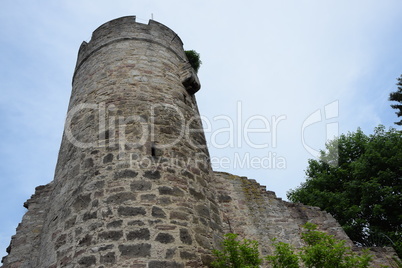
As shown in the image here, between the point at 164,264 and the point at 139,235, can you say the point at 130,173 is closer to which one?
the point at 139,235

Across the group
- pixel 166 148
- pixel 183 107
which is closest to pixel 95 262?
pixel 166 148

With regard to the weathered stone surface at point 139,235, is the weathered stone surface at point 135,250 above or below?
below

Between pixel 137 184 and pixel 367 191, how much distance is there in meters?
11.0

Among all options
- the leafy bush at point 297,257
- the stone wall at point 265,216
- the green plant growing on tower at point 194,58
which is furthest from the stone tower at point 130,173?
the green plant growing on tower at point 194,58

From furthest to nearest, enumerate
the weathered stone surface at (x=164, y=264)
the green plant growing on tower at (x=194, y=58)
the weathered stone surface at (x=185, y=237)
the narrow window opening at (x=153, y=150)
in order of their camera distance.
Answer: the green plant growing on tower at (x=194, y=58) < the narrow window opening at (x=153, y=150) < the weathered stone surface at (x=185, y=237) < the weathered stone surface at (x=164, y=264)

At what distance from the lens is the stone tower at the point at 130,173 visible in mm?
3957

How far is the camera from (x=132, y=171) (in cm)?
457

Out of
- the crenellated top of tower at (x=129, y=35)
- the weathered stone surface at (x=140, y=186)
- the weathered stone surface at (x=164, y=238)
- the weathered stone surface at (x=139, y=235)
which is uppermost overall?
the crenellated top of tower at (x=129, y=35)

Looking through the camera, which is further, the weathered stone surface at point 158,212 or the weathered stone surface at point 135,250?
the weathered stone surface at point 158,212

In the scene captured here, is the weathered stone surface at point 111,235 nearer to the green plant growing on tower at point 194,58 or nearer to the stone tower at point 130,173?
the stone tower at point 130,173

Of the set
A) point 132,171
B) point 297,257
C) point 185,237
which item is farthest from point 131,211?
point 297,257

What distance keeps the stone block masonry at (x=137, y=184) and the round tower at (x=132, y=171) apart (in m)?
0.02

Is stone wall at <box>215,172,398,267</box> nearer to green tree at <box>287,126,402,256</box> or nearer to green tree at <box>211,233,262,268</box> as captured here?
green tree at <box>211,233,262,268</box>

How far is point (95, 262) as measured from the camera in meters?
3.72
